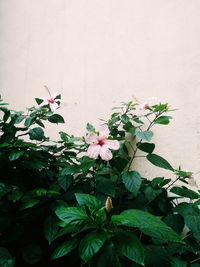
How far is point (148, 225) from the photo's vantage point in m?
0.59

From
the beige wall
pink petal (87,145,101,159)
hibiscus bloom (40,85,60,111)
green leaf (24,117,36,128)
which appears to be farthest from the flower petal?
pink petal (87,145,101,159)

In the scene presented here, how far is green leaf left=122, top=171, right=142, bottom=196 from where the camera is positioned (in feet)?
2.97

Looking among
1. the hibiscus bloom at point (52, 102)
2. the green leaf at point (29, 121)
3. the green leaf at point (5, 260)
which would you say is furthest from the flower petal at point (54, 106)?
the green leaf at point (5, 260)

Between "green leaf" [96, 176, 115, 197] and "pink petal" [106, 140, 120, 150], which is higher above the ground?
"pink petal" [106, 140, 120, 150]

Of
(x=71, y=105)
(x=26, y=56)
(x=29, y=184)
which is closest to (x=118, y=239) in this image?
(x=29, y=184)

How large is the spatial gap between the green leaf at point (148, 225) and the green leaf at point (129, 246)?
0.11 feet

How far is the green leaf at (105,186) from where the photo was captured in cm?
94

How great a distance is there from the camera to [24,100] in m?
2.46

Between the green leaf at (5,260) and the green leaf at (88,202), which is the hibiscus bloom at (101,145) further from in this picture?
the green leaf at (5,260)

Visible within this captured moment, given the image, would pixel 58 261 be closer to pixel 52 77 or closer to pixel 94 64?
pixel 94 64

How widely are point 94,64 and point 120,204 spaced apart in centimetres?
118

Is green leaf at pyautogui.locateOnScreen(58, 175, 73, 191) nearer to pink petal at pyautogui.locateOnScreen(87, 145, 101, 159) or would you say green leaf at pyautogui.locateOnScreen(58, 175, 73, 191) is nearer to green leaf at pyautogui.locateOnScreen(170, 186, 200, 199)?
pink petal at pyautogui.locateOnScreen(87, 145, 101, 159)

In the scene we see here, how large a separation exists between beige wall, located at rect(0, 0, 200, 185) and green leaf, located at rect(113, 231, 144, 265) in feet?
2.40

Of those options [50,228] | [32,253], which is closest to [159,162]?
[50,228]
